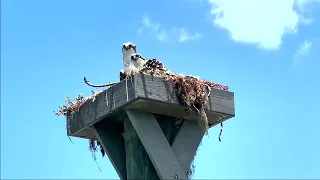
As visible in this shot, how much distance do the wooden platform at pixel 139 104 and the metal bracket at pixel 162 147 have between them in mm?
132

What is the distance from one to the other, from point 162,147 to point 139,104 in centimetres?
54

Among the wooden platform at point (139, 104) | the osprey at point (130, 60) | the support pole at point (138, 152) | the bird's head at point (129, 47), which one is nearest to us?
the wooden platform at point (139, 104)

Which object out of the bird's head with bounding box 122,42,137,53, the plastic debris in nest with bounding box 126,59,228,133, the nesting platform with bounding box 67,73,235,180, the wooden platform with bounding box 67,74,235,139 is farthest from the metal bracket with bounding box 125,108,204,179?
the bird's head with bounding box 122,42,137,53

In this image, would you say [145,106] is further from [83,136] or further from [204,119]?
[83,136]

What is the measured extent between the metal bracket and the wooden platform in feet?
0.43

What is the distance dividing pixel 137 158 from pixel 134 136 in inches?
10.5

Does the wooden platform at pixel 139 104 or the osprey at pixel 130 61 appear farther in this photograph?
the osprey at pixel 130 61

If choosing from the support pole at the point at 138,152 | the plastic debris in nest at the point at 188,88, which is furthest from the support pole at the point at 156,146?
the plastic debris in nest at the point at 188,88

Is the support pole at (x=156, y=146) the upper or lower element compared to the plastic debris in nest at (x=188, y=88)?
lower

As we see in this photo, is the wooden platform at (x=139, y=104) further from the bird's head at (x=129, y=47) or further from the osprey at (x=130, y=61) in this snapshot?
the bird's head at (x=129, y=47)

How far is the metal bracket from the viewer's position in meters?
8.58

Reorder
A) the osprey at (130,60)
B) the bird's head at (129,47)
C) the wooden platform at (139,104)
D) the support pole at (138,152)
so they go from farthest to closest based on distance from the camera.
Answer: the bird's head at (129,47)
the osprey at (130,60)
the support pole at (138,152)
the wooden platform at (139,104)

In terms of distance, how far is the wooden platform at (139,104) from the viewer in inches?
337

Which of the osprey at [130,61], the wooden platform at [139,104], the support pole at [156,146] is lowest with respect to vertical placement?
the support pole at [156,146]
